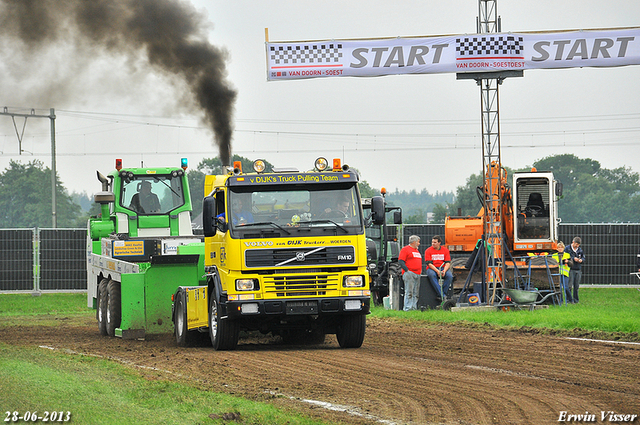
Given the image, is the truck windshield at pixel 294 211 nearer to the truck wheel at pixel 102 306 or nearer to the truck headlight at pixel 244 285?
the truck headlight at pixel 244 285

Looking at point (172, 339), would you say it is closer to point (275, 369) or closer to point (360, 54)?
point (275, 369)

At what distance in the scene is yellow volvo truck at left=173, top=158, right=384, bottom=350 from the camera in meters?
13.1

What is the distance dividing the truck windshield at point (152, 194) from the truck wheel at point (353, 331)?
7.38 m

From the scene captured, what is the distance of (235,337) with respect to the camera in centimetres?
1380

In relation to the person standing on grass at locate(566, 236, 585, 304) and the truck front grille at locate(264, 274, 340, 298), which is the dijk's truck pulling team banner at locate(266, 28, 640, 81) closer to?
the person standing on grass at locate(566, 236, 585, 304)

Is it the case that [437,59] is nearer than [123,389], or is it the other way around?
[123,389]

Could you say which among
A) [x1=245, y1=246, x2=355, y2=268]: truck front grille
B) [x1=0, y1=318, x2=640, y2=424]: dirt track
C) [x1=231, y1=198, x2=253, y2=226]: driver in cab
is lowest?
[x1=0, y1=318, x2=640, y2=424]: dirt track

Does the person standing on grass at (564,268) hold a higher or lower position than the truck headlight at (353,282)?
lower

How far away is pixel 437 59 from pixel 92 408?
14.5m

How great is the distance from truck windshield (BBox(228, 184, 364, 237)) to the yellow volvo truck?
2 centimetres

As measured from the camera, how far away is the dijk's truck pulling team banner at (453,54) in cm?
2036

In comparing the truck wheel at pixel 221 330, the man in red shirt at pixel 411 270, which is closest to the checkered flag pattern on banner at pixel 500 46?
the man in red shirt at pixel 411 270

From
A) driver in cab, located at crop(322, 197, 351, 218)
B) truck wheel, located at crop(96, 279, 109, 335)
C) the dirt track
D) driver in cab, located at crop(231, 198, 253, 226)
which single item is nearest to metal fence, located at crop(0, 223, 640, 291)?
truck wheel, located at crop(96, 279, 109, 335)

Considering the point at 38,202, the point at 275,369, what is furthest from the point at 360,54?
the point at 38,202
